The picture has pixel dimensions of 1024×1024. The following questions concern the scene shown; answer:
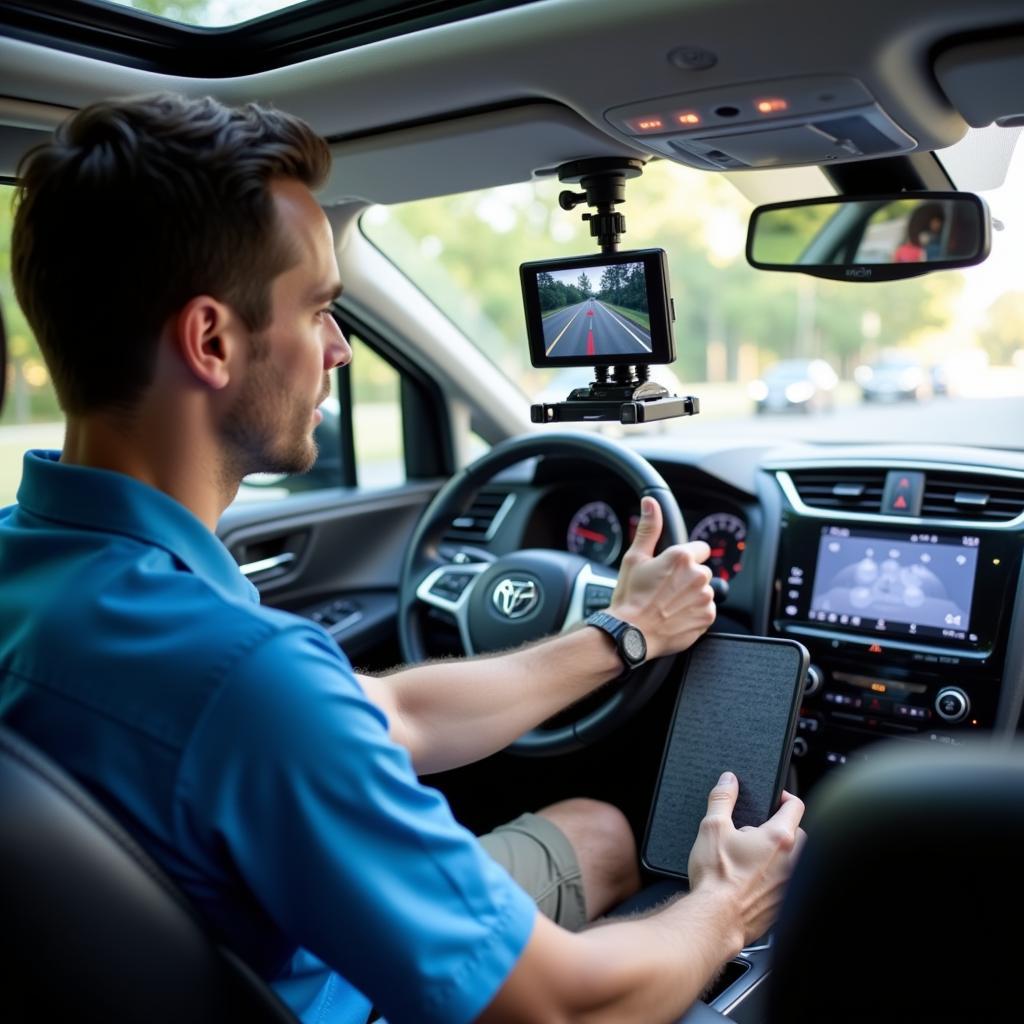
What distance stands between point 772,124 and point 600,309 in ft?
1.62

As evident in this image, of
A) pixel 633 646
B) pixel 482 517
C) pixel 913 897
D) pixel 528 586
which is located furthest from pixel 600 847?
pixel 913 897

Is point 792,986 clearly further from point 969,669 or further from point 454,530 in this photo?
point 454,530

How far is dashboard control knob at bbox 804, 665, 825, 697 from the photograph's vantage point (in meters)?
2.71

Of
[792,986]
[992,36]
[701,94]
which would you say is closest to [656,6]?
[701,94]

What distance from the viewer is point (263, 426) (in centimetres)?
146

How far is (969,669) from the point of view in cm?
250

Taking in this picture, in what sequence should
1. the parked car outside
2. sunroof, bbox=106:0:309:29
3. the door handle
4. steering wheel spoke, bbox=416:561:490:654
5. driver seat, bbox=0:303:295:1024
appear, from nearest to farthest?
driver seat, bbox=0:303:295:1024 → sunroof, bbox=106:0:309:29 → steering wheel spoke, bbox=416:561:490:654 → the door handle → the parked car outside

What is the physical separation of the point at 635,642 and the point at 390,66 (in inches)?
45.7

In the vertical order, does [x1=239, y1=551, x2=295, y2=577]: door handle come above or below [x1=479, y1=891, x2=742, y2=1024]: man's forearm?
below

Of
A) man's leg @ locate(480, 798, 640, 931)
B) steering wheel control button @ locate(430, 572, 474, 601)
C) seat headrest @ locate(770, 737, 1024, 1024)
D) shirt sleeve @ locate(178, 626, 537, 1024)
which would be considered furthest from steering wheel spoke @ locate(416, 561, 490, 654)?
seat headrest @ locate(770, 737, 1024, 1024)

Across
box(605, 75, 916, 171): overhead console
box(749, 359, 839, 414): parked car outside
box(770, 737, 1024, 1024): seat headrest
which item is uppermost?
box(605, 75, 916, 171): overhead console

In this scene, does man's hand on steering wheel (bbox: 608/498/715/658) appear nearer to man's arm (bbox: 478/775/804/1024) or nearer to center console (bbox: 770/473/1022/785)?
man's arm (bbox: 478/775/804/1024)

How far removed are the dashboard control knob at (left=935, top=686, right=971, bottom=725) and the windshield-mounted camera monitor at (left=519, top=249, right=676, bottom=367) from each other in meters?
0.97

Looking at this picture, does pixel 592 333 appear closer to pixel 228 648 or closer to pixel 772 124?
pixel 772 124
